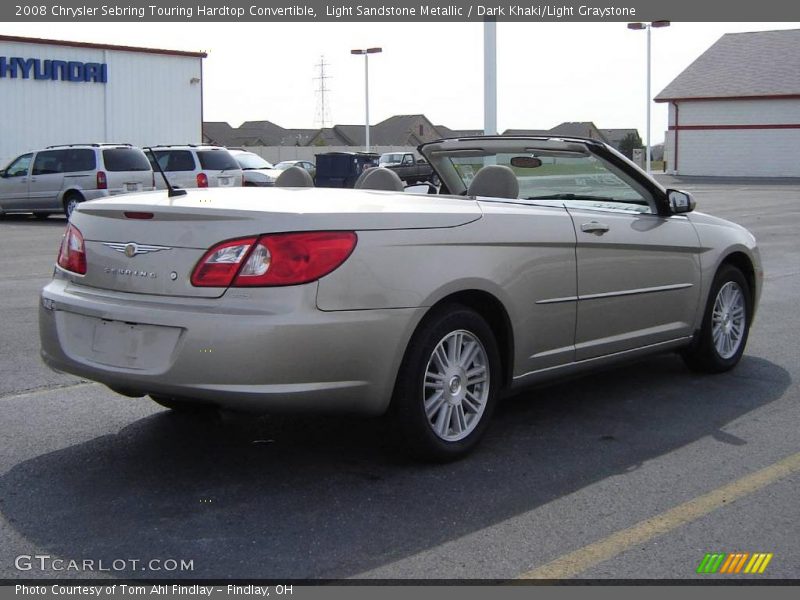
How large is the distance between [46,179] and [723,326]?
19476mm

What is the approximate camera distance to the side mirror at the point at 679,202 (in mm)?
6430

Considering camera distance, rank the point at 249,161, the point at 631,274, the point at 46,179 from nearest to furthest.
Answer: the point at 631,274, the point at 46,179, the point at 249,161

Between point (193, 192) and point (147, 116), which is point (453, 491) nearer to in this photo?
point (193, 192)

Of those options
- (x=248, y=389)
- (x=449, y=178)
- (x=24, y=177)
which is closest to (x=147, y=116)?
(x=24, y=177)

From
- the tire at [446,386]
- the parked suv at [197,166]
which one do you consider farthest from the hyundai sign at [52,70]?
the tire at [446,386]

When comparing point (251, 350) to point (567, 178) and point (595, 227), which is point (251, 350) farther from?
point (567, 178)

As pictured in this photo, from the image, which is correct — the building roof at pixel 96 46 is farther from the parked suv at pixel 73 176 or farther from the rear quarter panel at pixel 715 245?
the rear quarter panel at pixel 715 245

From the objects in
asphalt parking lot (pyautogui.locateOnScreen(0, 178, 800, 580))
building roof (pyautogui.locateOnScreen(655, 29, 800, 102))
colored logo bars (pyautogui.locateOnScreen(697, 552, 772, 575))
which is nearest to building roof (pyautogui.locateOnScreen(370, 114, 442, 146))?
building roof (pyautogui.locateOnScreen(655, 29, 800, 102))

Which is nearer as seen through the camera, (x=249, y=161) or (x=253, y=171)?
(x=253, y=171)

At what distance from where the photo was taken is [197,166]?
24.1 meters

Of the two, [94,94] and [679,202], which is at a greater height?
[94,94]

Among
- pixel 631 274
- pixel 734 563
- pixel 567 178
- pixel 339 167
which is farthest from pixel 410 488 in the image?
pixel 339 167

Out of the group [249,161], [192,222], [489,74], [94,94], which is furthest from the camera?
[94,94]
